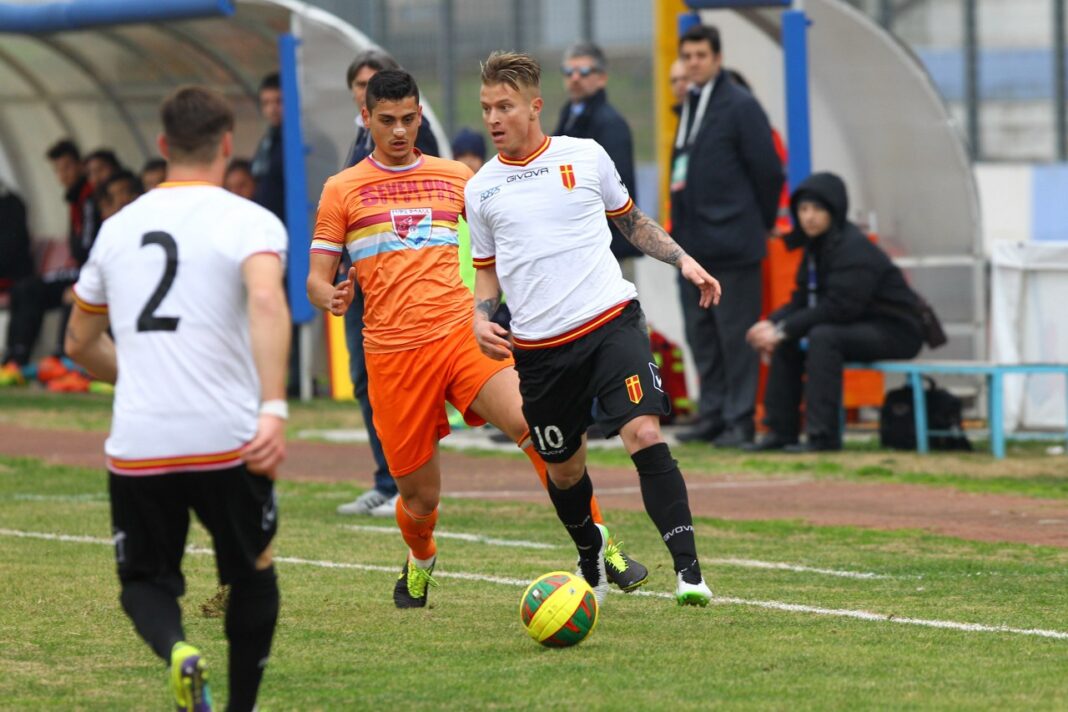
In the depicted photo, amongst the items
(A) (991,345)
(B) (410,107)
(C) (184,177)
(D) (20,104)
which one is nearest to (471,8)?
(D) (20,104)

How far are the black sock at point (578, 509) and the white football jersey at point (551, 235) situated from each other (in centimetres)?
62

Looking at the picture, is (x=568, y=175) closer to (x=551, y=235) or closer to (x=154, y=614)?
(x=551, y=235)

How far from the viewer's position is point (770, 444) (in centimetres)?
1412

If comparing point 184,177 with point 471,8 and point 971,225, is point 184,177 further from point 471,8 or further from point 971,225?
point 471,8

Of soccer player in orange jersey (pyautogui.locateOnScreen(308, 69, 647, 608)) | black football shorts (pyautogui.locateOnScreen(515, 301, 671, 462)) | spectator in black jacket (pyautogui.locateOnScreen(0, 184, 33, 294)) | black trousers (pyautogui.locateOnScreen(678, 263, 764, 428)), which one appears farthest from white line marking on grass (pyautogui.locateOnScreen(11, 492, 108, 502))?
spectator in black jacket (pyautogui.locateOnScreen(0, 184, 33, 294))

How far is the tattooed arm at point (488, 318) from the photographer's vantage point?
7328mm

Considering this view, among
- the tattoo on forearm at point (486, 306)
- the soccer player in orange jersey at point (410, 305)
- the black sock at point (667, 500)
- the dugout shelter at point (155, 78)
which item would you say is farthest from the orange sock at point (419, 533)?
the dugout shelter at point (155, 78)

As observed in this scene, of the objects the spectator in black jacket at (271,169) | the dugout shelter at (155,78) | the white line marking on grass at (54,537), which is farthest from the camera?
the spectator in black jacket at (271,169)

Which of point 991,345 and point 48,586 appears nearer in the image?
point 48,586

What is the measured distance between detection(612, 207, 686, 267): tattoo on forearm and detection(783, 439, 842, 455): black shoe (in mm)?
6474

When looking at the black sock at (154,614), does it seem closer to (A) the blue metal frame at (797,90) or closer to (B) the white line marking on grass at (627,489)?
(B) the white line marking on grass at (627,489)

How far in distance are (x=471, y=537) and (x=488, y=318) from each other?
266cm

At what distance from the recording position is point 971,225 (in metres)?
16.4

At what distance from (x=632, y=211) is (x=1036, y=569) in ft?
8.18
